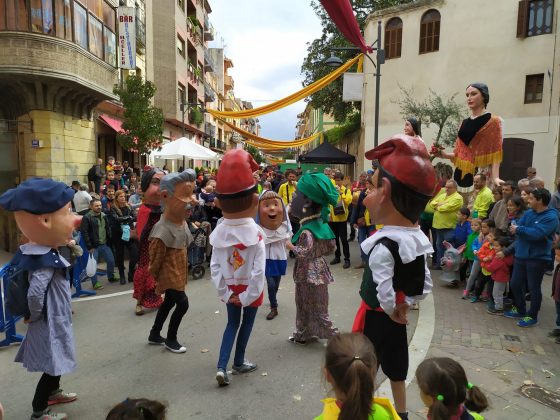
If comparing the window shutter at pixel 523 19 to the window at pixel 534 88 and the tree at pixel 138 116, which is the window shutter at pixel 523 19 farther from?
the tree at pixel 138 116

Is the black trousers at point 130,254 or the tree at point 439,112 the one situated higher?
the tree at point 439,112

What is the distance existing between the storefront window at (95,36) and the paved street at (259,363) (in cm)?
1054

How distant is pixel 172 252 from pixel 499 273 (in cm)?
422

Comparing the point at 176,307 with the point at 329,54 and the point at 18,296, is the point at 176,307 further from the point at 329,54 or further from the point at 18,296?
the point at 329,54

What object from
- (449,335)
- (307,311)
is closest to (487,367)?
(449,335)

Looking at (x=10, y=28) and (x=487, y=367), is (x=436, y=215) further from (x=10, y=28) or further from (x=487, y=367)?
(x=10, y=28)

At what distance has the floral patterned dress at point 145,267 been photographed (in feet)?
17.5

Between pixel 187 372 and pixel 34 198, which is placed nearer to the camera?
pixel 34 198

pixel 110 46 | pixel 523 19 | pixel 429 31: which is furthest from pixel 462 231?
pixel 110 46

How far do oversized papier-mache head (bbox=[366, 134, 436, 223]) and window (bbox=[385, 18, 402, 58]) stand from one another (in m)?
17.1

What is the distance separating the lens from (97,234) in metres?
6.77

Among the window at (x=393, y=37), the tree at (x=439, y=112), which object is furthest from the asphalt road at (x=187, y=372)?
the window at (x=393, y=37)

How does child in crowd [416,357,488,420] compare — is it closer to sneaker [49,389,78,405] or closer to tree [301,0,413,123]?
sneaker [49,389,78,405]

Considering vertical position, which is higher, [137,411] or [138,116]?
[138,116]
